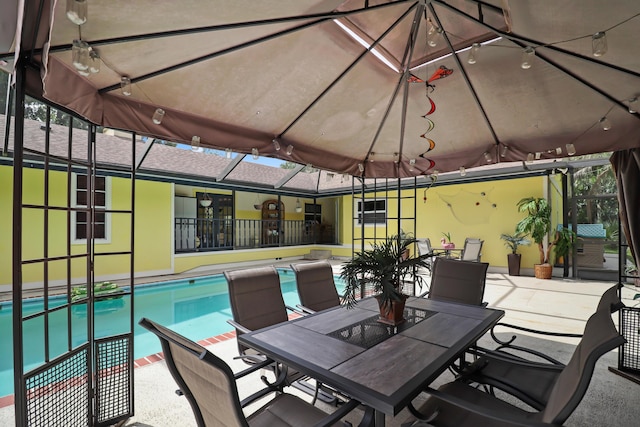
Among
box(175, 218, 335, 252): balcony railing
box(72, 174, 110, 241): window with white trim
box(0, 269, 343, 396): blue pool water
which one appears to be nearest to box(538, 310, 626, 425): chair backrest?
box(0, 269, 343, 396): blue pool water

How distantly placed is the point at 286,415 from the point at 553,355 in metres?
3.49

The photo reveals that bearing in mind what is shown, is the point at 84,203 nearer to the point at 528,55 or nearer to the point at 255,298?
the point at 255,298

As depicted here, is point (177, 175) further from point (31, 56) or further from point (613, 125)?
point (613, 125)

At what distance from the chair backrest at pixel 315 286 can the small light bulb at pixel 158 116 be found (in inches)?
73.0

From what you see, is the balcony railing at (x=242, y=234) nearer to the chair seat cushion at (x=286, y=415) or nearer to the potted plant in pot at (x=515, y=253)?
the potted plant in pot at (x=515, y=253)

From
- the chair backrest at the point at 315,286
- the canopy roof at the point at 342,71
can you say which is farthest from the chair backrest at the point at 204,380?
the chair backrest at the point at 315,286

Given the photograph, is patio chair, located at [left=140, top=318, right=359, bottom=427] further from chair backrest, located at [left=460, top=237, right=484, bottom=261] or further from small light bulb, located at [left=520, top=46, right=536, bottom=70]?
chair backrest, located at [left=460, top=237, right=484, bottom=261]

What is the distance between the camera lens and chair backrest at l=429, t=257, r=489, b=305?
135 inches

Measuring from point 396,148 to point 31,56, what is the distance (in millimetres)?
3638

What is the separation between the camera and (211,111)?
266 cm

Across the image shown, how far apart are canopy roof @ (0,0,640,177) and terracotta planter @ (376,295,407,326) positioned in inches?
73.0

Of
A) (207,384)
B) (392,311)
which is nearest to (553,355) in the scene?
(392,311)

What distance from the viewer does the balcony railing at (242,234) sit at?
11.2 meters

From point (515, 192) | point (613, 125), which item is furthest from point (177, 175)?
point (515, 192)
